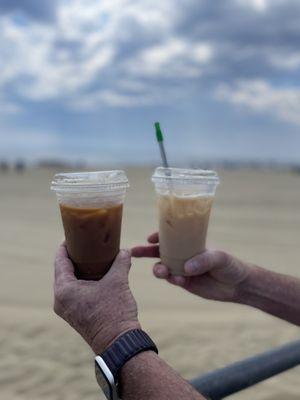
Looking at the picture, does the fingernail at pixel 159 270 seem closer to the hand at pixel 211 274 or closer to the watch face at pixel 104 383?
the hand at pixel 211 274

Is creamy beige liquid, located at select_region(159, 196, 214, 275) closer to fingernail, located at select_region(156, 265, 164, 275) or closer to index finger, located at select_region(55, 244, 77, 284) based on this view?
fingernail, located at select_region(156, 265, 164, 275)

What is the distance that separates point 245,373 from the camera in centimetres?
200

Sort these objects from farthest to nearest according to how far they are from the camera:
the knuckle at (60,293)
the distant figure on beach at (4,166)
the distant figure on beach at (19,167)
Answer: the distant figure on beach at (19,167), the distant figure on beach at (4,166), the knuckle at (60,293)

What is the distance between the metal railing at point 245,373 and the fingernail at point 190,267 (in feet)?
1.25

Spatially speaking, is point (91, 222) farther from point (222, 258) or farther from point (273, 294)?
point (273, 294)

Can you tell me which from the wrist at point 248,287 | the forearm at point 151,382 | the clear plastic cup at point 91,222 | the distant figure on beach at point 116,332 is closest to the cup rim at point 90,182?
the clear plastic cup at point 91,222

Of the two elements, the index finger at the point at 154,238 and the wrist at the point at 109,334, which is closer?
the wrist at the point at 109,334

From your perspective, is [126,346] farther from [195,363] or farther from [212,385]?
[195,363]

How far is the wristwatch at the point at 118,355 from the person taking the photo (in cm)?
145

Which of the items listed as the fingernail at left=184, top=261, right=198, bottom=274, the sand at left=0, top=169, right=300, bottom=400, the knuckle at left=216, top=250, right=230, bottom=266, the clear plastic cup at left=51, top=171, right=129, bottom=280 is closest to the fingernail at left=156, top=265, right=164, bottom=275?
the fingernail at left=184, top=261, right=198, bottom=274

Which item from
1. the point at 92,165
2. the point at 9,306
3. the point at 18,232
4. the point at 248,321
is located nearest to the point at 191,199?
the point at 248,321

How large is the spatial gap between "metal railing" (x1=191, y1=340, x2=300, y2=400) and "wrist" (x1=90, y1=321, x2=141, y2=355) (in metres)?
0.50

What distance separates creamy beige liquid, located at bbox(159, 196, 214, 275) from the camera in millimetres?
2137

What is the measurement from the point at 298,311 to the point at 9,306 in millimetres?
3994
